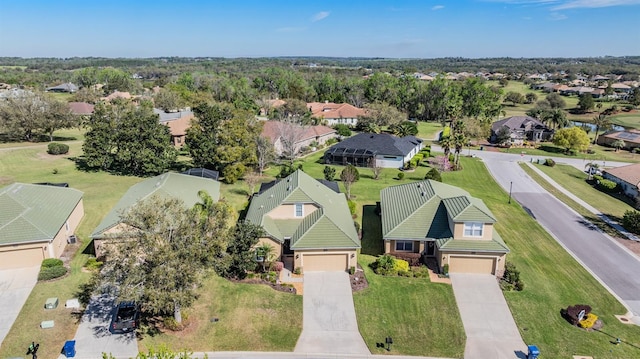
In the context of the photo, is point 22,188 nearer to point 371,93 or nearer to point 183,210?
point 183,210

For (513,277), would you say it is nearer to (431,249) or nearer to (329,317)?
(431,249)

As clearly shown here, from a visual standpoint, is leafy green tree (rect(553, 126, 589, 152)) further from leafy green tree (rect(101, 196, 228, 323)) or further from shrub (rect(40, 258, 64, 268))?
shrub (rect(40, 258, 64, 268))

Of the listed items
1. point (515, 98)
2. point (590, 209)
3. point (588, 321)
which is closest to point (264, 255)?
point (588, 321)

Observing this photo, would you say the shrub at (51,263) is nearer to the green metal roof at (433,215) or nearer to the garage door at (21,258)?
the garage door at (21,258)

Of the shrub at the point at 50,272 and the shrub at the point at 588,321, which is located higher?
the shrub at the point at 50,272

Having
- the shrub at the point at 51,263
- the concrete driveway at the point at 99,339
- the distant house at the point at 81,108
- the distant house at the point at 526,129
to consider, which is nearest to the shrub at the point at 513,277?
the concrete driveway at the point at 99,339

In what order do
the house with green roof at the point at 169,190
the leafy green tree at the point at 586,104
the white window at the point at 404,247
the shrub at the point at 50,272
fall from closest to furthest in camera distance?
the shrub at the point at 50,272 < the white window at the point at 404,247 < the house with green roof at the point at 169,190 < the leafy green tree at the point at 586,104
